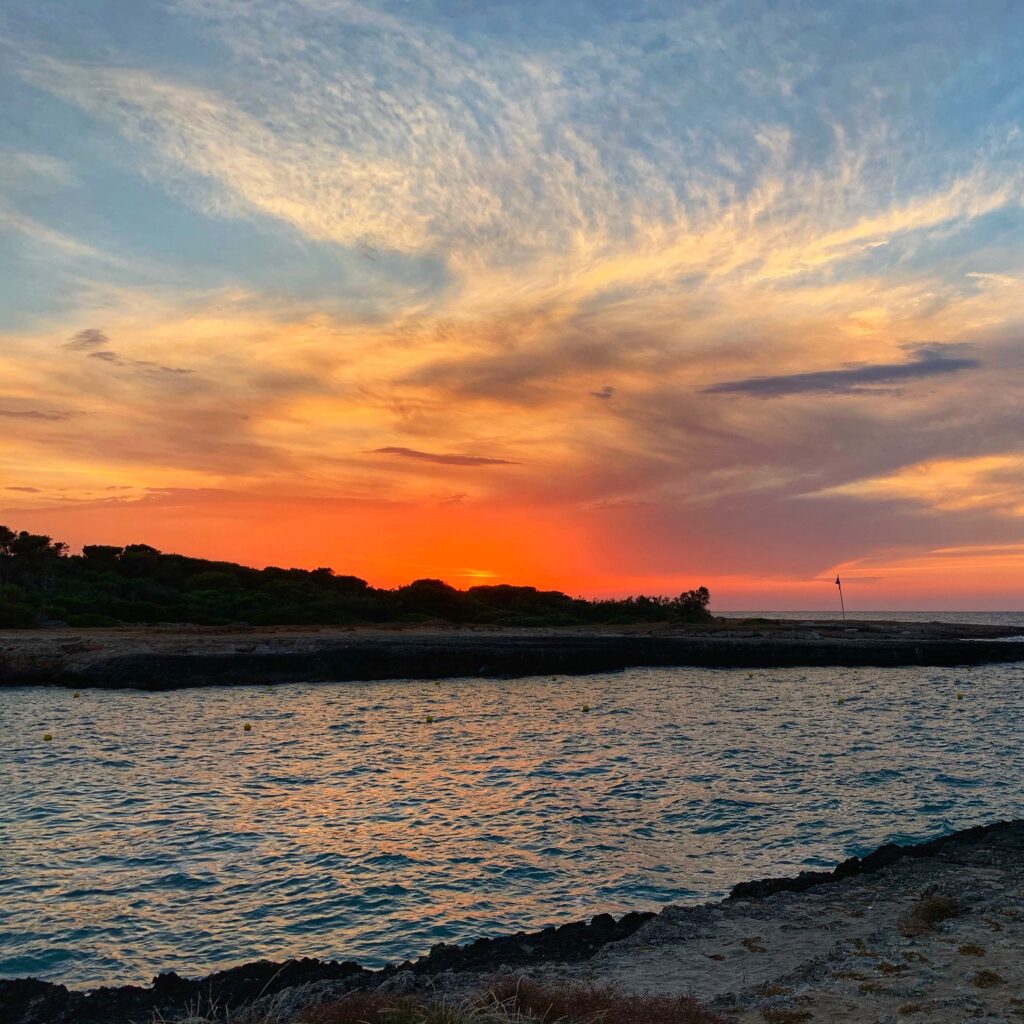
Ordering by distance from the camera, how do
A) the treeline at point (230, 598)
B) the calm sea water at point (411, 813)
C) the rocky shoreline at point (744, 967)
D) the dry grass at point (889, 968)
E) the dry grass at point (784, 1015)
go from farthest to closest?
the treeline at point (230, 598) < the calm sea water at point (411, 813) < the dry grass at point (889, 968) < the rocky shoreline at point (744, 967) < the dry grass at point (784, 1015)

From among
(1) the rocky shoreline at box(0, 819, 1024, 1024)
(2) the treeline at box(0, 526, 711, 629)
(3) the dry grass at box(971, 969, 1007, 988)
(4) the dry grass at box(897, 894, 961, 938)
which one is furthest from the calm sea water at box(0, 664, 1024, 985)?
(2) the treeline at box(0, 526, 711, 629)

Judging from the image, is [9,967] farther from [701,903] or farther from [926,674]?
[926,674]

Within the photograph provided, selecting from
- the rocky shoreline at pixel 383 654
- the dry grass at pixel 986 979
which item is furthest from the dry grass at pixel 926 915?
the rocky shoreline at pixel 383 654

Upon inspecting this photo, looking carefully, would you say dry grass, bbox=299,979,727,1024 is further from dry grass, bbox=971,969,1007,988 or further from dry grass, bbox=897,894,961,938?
dry grass, bbox=897,894,961,938

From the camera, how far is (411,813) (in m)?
22.2

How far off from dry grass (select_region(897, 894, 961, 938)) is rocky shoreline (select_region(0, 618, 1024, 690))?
4933 cm

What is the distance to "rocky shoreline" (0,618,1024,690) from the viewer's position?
2164 inches

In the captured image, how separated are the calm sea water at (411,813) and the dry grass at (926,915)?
4040 mm

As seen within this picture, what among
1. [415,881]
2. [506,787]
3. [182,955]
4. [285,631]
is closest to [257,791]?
[506,787]

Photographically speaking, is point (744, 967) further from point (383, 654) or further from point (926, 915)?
point (383, 654)

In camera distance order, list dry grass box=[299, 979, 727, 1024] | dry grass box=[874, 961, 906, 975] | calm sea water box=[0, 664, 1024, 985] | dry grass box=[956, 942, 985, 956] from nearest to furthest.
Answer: dry grass box=[299, 979, 727, 1024], dry grass box=[874, 961, 906, 975], dry grass box=[956, 942, 985, 956], calm sea water box=[0, 664, 1024, 985]

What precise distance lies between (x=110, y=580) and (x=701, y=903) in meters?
110

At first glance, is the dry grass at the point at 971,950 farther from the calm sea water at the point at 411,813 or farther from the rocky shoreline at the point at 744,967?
the calm sea water at the point at 411,813

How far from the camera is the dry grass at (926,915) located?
12156 millimetres
